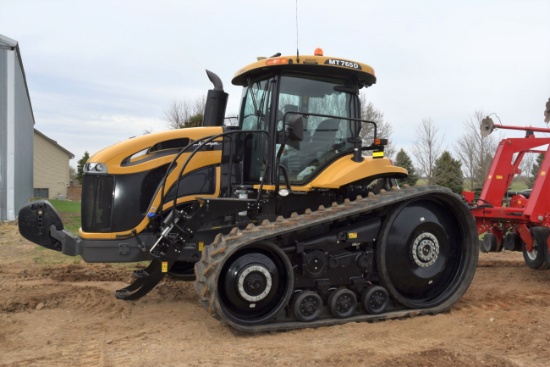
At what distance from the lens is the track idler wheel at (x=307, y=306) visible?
5.63 m

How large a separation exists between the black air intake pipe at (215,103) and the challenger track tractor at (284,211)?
2.19 feet

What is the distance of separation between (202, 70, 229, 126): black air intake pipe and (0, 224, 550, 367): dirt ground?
237 cm

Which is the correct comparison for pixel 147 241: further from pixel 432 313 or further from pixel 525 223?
pixel 525 223

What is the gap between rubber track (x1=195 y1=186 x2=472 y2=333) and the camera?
16.9 ft

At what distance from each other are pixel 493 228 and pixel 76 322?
692cm

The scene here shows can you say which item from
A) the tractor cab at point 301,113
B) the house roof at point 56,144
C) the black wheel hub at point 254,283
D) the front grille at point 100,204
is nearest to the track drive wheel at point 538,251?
the tractor cab at point 301,113

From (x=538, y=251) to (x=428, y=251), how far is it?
3375mm

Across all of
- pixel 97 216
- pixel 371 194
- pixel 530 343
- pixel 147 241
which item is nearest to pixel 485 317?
pixel 530 343

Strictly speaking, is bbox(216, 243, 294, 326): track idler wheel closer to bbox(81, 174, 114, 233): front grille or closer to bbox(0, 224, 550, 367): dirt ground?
bbox(0, 224, 550, 367): dirt ground

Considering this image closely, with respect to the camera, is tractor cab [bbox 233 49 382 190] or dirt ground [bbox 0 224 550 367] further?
tractor cab [bbox 233 49 382 190]

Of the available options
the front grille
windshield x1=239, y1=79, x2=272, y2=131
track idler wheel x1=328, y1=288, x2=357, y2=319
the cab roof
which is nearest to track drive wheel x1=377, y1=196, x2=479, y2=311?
track idler wheel x1=328, y1=288, x2=357, y2=319

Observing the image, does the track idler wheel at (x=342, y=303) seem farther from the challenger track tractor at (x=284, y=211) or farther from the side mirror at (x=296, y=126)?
the side mirror at (x=296, y=126)

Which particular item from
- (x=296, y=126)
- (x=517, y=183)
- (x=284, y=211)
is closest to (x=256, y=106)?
(x=296, y=126)

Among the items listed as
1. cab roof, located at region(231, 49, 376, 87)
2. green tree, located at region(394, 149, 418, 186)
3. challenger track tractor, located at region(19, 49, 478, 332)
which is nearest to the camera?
challenger track tractor, located at region(19, 49, 478, 332)
